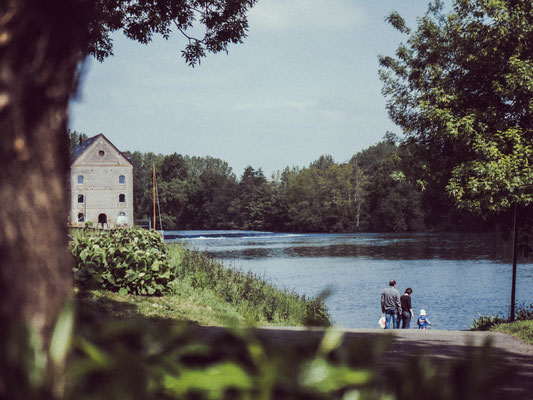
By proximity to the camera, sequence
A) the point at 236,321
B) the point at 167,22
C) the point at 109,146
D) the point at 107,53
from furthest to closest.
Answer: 1. the point at 109,146
2. the point at 107,53
3. the point at 167,22
4. the point at 236,321

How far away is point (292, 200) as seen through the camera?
114 m

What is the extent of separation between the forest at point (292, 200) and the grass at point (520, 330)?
74.1 m

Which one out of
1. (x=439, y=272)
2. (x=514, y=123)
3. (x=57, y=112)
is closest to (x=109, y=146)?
(x=439, y=272)

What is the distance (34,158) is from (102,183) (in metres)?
74.6

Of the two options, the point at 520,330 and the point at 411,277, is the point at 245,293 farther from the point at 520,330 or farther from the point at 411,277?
the point at 411,277

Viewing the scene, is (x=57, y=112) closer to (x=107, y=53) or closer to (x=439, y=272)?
(x=107, y=53)

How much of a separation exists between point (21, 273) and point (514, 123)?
16106 mm

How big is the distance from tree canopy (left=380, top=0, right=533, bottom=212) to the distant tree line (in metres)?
71.1

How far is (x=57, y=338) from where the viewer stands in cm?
103

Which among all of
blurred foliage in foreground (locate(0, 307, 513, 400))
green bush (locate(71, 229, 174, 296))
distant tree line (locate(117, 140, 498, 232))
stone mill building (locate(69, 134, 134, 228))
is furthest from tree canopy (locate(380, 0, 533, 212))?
distant tree line (locate(117, 140, 498, 232))

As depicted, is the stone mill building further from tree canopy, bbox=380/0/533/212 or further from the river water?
tree canopy, bbox=380/0/533/212

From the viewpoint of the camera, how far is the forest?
97.3 meters

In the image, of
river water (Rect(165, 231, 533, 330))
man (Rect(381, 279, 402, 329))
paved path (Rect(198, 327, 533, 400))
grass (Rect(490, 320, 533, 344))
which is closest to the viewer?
paved path (Rect(198, 327, 533, 400))

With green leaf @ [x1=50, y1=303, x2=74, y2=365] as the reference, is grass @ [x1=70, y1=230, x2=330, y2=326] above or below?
below
